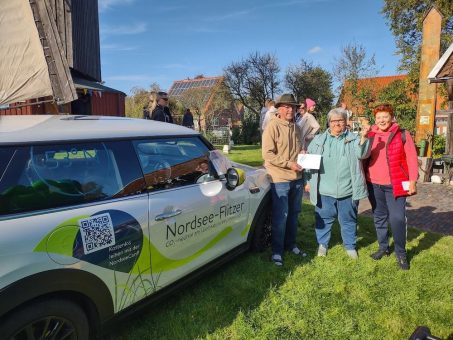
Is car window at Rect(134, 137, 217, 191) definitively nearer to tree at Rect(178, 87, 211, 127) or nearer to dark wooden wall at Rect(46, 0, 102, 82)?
dark wooden wall at Rect(46, 0, 102, 82)

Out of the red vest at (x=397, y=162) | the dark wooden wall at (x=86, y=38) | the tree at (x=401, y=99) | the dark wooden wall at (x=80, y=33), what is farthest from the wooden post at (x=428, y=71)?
the dark wooden wall at (x=86, y=38)

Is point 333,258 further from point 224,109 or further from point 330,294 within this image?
point 224,109

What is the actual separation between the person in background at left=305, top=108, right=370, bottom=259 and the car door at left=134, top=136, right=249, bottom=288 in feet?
3.77

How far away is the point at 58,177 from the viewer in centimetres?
219

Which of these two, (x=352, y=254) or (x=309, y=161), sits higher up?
(x=309, y=161)

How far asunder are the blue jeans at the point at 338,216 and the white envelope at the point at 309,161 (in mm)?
509

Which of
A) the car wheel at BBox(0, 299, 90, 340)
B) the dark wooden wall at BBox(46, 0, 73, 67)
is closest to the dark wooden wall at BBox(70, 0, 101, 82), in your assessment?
the dark wooden wall at BBox(46, 0, 73, 67)

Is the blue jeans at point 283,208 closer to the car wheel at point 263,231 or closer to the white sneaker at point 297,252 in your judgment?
the car wheel at point 263,231

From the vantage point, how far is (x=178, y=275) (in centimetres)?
293

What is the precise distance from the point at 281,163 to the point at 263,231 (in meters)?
0.93

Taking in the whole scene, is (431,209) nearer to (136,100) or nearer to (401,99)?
(401,99)

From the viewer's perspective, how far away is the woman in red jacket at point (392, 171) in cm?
404

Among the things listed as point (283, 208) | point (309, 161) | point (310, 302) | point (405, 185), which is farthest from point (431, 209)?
point (310, 302)

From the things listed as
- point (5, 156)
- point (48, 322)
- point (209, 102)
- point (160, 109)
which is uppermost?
point (209, 102)
